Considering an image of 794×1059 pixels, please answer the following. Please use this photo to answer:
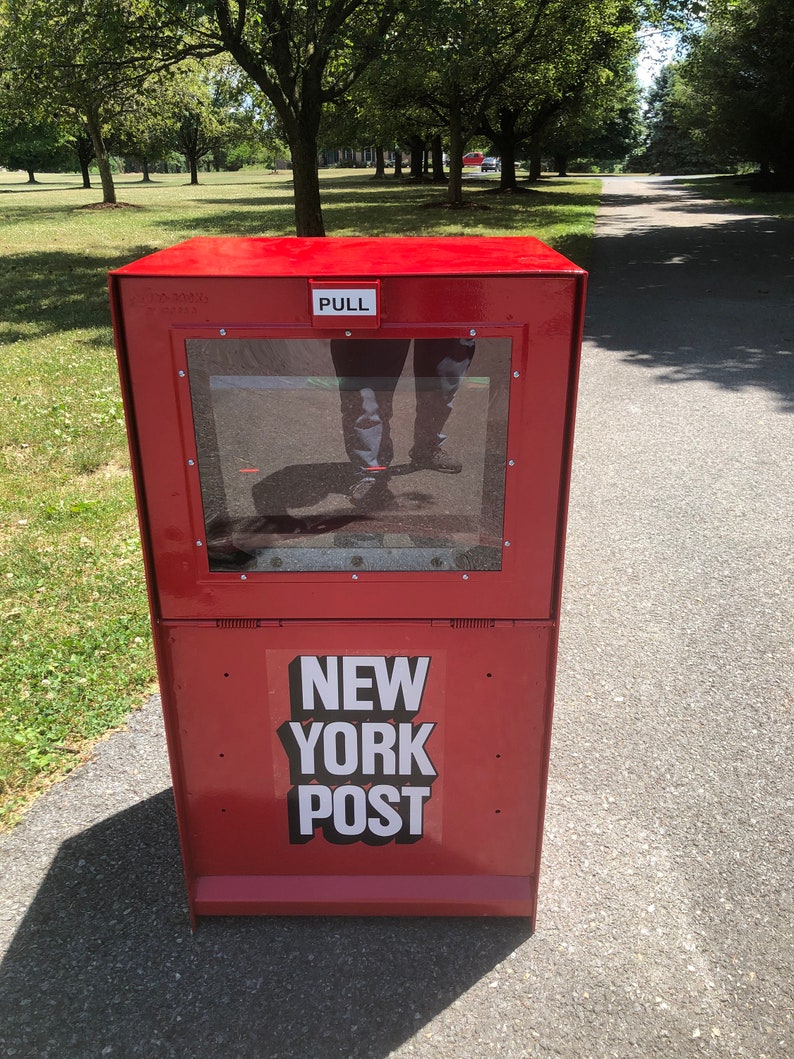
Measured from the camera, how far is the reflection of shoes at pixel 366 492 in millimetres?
1986

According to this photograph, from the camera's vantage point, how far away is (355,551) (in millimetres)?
1999

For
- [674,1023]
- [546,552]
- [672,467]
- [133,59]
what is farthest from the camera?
[133,59]

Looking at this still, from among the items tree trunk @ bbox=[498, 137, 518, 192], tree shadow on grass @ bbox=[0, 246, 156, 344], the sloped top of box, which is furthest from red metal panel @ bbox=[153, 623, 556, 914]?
tree trunk @ bbox=[498, 137, 518, 192]

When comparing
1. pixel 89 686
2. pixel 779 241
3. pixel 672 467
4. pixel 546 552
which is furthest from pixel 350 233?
pixel 546 552

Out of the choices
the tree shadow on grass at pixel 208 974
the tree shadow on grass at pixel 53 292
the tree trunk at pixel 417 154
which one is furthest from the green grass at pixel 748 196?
the tree shadow on grass at pixel 208 974

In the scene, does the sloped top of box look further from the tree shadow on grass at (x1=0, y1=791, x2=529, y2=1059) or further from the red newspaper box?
the tree shadow on grass at (x1=0, y1=791, x2=529, y2=1059)

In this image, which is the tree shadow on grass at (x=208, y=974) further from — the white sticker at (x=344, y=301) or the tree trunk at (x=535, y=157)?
the tree trunk at (x=535, y=157)

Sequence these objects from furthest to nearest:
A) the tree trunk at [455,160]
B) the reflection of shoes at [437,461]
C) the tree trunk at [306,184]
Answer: the tree trunk at [455,160] < the tree trunk at [306,184] < the reflection of shoes at [437,461]

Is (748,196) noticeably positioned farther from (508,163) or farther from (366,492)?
(366,492)

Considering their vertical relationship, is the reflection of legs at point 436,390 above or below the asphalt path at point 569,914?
above

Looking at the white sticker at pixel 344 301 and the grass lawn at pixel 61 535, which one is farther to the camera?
the grass lawn at pixel 61 535

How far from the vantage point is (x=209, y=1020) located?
209cm

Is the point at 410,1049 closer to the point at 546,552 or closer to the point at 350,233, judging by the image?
the point at 546,552

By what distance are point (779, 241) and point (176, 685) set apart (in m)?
18.1
